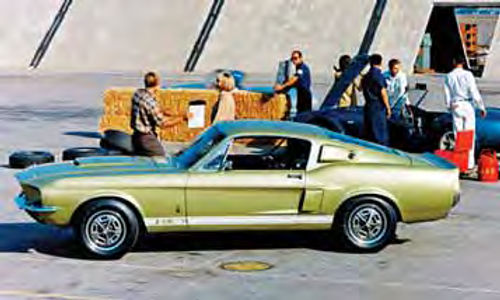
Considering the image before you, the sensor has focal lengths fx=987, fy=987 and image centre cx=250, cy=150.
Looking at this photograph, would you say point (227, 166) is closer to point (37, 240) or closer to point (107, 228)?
point (107, 228)

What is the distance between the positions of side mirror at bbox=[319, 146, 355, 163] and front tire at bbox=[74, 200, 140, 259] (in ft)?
6.78

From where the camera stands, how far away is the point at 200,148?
1038 cm

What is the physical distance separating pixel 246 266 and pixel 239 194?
726mm

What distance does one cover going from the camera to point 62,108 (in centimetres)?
2569

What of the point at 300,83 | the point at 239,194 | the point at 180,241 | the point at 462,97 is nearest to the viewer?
the point at 239,194

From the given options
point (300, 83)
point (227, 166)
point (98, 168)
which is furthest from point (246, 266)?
point (300, 83)

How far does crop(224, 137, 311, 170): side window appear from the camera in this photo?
33.8 feet

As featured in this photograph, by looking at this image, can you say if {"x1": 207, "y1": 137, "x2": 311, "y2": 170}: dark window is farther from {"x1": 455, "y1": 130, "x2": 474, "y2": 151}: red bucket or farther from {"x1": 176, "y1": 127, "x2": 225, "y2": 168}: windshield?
{"x1": 455, "y1": 130, "x2": 474, "y2": 151}: red bucket

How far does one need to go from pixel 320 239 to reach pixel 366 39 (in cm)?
2353

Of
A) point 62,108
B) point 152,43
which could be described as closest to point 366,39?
point 152,43

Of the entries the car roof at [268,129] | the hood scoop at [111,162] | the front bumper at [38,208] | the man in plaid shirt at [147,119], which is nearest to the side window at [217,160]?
the car roof at [268,129]

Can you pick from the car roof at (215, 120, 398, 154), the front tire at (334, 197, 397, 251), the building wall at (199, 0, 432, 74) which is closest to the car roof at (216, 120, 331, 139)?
the car roof at (215, 120, 398, 154)

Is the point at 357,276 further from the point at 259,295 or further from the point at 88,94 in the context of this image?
the point at 88,94

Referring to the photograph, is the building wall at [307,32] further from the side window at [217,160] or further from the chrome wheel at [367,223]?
the side window at [217,160]
